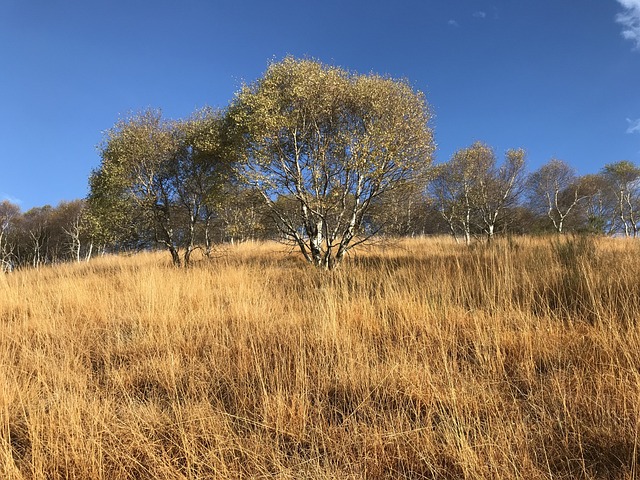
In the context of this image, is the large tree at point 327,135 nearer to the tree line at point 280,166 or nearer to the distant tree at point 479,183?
the tree line at point 280,166

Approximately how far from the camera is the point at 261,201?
→ 10766 mm

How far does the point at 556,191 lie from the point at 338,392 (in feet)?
131

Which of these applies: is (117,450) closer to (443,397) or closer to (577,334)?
(443,397)

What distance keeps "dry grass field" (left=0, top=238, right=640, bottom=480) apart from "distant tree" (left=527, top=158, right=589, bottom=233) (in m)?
35.1

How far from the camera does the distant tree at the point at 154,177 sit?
11672mm

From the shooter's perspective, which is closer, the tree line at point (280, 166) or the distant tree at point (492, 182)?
the tree line at point (280, 166)

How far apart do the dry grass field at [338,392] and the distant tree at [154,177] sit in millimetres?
8117

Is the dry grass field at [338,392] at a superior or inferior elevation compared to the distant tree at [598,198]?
inferior

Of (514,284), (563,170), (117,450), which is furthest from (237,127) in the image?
(563,170)

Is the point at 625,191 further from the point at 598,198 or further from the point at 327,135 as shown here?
the point at 327,135

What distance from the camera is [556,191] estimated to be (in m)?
33.5

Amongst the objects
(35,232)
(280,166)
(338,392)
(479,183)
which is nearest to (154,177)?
(280,166)

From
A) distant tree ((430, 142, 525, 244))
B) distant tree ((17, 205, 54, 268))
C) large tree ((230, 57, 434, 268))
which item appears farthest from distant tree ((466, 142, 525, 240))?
distant tree ((17, 205, 54, 268))

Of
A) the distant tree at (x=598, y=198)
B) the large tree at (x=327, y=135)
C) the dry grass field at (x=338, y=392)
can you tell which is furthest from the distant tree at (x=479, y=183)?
the dry grass field at (x=338, y=392)
